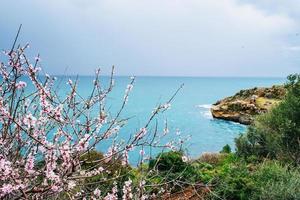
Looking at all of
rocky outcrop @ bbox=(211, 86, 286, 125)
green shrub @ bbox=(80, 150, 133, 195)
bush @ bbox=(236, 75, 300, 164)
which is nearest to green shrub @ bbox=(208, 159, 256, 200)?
green shrub @ bbox=(80, 150, 133, 195)

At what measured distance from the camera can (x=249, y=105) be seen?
3794cm

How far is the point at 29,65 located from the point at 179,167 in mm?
7463

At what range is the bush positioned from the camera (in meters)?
12.5

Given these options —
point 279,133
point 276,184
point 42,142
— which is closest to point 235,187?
point 276,184

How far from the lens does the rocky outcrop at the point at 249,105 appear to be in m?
37.1

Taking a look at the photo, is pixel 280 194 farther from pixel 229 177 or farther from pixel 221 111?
pixel 221 111

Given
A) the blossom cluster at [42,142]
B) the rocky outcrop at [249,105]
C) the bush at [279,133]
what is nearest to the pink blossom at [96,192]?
the blossom cluster at [42,142]

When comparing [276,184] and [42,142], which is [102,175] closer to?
[42,142]

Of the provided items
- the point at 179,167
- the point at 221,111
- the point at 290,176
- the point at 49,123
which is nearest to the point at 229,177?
the point at 290,176

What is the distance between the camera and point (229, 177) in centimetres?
888

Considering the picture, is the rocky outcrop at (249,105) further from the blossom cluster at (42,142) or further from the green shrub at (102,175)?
the blossom cluster at (42,142)

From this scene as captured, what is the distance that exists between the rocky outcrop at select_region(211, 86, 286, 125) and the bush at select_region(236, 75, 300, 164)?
2156cm

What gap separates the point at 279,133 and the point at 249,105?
2521 cm

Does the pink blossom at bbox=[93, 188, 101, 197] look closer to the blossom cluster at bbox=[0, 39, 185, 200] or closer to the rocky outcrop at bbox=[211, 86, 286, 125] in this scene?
the blossom cluster at bbox=[0, 39, 185, 200]
